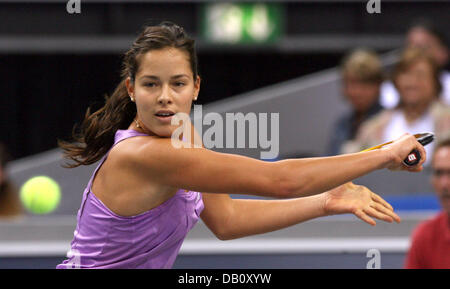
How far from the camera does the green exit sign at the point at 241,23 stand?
14.1ft

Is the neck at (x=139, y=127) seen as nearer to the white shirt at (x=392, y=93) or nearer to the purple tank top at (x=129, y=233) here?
the purple tank top at (x=129, y=233)

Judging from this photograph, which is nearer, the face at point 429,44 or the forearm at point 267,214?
the forearm at point 267,214

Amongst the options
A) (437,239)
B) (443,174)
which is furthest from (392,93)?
(437,239)

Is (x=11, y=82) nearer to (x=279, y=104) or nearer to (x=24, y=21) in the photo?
(x=24, y=21)

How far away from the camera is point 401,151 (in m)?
1.40

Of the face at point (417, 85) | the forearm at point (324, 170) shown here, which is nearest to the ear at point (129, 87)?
the forearm at point (324, 170)

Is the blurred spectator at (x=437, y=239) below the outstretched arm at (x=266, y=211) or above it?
below

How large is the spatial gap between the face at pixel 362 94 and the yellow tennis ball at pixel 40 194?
1183 millimetres

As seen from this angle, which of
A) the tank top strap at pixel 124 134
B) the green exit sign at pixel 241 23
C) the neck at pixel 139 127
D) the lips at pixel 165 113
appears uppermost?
the green exit sign at pixel 241 23

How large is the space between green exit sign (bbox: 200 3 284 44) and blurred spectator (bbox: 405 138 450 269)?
224 centimetres

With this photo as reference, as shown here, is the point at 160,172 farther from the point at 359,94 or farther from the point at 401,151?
the point at 359,94

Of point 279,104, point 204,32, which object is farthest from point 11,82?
point 279,104

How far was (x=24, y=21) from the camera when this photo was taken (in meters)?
4.77

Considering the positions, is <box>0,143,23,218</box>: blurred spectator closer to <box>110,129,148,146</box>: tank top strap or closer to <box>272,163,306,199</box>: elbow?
<box>110,129,148,146</box>: tank top strap
